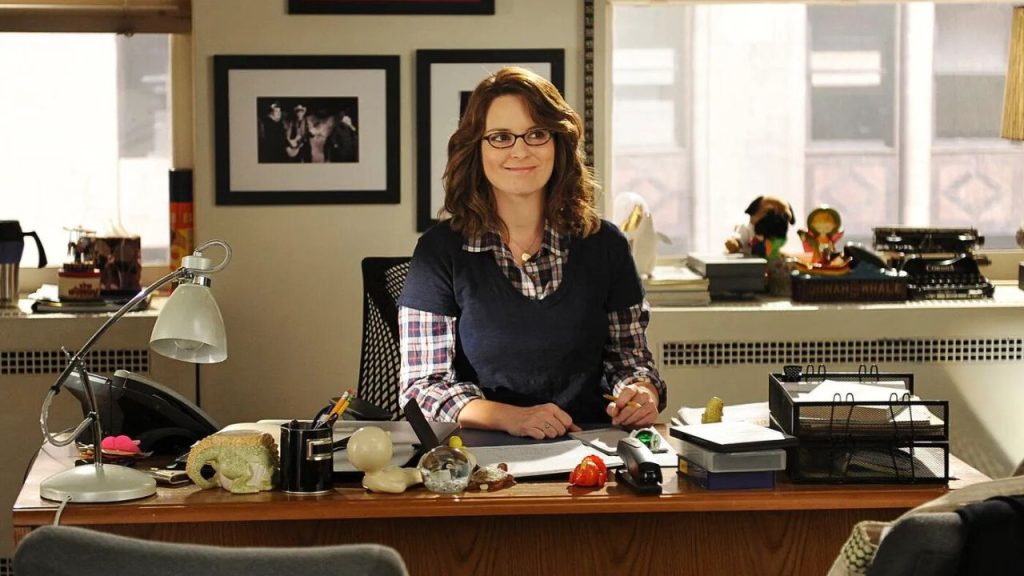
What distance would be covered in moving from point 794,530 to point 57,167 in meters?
2.89

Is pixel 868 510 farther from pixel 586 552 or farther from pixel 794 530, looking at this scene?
pixel 586 552

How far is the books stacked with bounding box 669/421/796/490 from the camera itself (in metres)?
2.10

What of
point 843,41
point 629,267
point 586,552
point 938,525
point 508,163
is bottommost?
point 586,552

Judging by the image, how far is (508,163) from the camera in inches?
108

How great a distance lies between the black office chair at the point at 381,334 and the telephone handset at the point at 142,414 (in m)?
0.82

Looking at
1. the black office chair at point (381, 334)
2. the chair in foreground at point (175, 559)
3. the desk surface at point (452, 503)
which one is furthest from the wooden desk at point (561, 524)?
the black office chair at point (381, 334)

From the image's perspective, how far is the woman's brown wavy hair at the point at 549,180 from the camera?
278 cm

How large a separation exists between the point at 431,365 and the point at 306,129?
1416 millimetres

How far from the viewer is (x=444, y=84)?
3902 millimetres

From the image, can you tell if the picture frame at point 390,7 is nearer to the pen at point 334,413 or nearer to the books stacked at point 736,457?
the pen at point 334,413

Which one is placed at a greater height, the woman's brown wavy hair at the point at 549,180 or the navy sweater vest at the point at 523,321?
the woman's brown wavy hair at the point at 549,180

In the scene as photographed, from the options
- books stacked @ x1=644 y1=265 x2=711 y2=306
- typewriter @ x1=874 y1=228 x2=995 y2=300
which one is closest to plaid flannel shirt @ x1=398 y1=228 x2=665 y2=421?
books stacked @ x1=644 y1=265 x2=711 y2=306

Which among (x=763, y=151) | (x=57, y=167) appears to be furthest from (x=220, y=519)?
(x=763, y=151)

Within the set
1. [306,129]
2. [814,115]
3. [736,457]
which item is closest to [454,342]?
[736,457]
